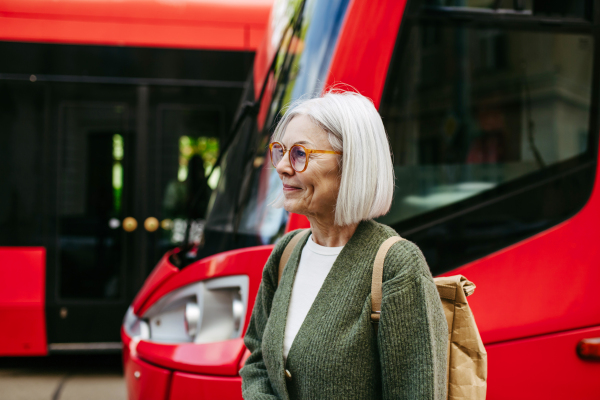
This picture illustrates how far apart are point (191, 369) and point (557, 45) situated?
1.86 m

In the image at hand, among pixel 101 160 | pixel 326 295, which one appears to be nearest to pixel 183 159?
pixel 101 160

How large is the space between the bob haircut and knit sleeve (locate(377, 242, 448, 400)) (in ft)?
0.54

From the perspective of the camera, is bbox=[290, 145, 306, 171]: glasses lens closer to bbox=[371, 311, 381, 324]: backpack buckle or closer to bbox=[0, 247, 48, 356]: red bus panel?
bbox=[371, 311, 381, 324]: backpack buckle

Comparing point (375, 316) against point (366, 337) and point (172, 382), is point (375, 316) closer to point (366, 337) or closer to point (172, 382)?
point (366, 337)

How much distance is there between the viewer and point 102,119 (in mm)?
4199

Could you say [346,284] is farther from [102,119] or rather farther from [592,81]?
[102,119]

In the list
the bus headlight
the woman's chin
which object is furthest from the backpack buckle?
the bus headlight

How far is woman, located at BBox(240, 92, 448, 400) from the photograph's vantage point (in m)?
1.00

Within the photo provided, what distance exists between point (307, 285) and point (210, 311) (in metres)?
0.94

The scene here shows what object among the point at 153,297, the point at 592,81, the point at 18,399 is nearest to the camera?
the point at 592,81

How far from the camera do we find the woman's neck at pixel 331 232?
1196 millimetres

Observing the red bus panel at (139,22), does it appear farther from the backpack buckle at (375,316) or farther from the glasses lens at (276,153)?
the backpack buckle at (375,316)

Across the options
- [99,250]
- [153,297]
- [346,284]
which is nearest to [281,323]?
[346,284]

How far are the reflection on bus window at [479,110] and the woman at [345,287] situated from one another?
0.76 metres
